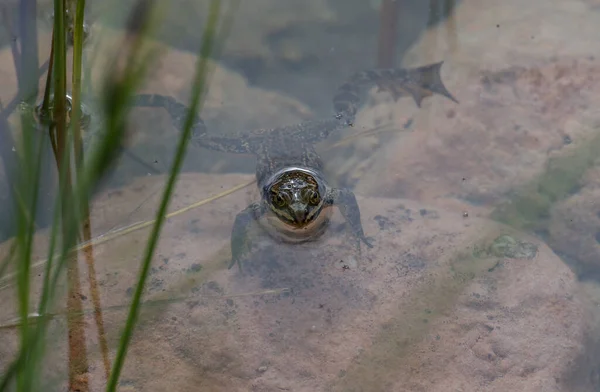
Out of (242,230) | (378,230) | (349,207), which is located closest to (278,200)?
(242,230)

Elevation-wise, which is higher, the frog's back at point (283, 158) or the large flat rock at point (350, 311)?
the frog's back at point (283, 158)

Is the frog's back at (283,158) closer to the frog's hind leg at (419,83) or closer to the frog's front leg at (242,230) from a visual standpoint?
the frog's front leg at (242,230)

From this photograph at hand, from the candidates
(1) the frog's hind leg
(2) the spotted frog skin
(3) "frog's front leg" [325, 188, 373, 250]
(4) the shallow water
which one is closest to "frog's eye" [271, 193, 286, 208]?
(2) the spotted frog skin

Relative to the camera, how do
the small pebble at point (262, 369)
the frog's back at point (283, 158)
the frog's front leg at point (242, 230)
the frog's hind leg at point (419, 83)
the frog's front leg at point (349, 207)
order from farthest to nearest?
the frog's hind leg at point (419, 83) < the frog's back at point (283, 158) < the frog's front leg at point (349, 207) < the frog's front leg at point (242, 230) < the small pebble at point (262, 369)

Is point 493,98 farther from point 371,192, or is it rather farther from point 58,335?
point 58,335

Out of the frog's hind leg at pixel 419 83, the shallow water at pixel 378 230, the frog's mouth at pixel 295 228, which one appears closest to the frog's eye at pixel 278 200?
the frog's mouth at pixel 295 228

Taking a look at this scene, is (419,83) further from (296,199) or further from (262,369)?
(262,369)

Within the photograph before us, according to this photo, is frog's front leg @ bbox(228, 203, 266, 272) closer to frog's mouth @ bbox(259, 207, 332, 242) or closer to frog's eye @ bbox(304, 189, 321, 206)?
frog's mouth @ bbox(259, 207, 332, 242)
